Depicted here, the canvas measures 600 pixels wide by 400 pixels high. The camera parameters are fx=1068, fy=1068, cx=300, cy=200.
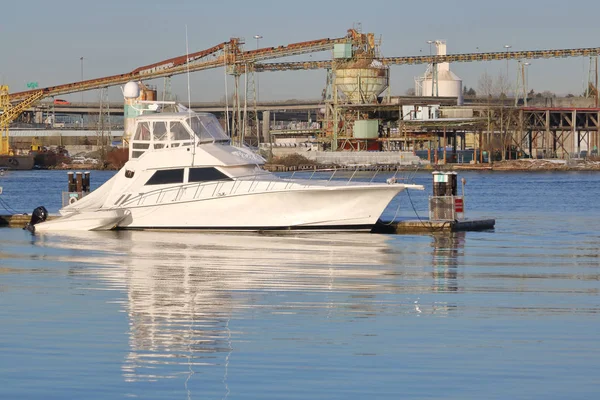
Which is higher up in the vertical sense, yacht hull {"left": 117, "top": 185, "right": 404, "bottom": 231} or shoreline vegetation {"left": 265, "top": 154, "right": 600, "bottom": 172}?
yacht hull {"left": 117, "top": 185, "right": 404, "bottom": 231}

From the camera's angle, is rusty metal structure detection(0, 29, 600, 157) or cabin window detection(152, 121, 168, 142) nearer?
cabin window detection(152, 121, 168, 142)

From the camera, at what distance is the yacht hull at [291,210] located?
3094cm

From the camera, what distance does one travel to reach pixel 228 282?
68.2 ft

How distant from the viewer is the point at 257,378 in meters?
12.6

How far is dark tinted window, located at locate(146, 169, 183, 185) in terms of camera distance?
105ft

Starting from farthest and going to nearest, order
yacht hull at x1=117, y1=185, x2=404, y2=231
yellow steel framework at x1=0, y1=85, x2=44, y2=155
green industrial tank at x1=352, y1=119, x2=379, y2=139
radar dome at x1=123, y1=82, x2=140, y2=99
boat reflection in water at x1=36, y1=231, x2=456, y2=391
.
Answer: yellow steel framework at x1=0, y1=85, x2=44, y2=155
green industrial tank at x1=352, y1=119, x2=379, y2=139
radar dome at x1=123, y1=82, x2=140, y2=99
yacht hull at x1=117, y1=185, x2=404, y2=231
boat reflection in water at x1=36, y1=231, x2=456, y2=391

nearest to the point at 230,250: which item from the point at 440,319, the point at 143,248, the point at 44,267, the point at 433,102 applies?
the point at 143,248

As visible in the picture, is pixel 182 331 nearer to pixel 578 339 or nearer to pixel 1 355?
pixel 1 355

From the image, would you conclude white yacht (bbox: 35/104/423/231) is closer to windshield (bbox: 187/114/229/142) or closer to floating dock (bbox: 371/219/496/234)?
windshield (bbox: 187/114/229/142)

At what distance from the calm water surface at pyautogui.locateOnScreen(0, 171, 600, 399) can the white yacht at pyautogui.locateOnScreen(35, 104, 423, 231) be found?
194 cm

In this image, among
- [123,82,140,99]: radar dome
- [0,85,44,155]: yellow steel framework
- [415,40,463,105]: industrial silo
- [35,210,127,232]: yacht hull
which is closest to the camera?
[35,210,127,232]: yacht hull

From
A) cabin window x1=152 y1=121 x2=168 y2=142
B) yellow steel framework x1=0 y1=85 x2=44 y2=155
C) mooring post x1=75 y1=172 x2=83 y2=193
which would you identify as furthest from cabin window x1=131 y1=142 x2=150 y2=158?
yellow steel framework x1=0 y1=85 x2=44 y2=155

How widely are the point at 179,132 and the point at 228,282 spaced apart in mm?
12792

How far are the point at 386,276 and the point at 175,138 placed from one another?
12627mm
